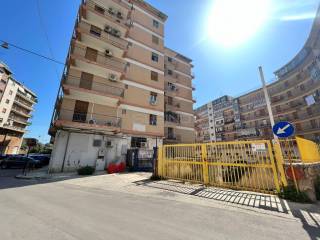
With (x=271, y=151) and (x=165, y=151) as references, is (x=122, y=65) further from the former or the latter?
(x=271, y=151)

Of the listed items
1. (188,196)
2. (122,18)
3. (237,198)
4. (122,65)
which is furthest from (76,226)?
(122,18)

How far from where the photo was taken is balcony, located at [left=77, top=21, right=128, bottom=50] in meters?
17.3

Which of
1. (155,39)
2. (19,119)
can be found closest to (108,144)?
(155,39)

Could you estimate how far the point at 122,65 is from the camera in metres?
19.2

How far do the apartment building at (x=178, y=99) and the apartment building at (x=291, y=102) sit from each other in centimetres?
1896

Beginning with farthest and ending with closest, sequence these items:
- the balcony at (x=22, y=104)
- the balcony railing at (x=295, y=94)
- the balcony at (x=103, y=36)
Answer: the balcony at (x=22, y=104), the balcony railing at (x=295, y=94), the balcony at (x=103, y=36)

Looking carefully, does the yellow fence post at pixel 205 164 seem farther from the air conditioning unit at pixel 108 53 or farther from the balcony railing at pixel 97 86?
the air conditioning unit at pixel 108 53

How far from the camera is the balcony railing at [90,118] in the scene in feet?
47.8

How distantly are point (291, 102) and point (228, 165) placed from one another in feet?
127

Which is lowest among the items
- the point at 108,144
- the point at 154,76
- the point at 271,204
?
the point at 271,204

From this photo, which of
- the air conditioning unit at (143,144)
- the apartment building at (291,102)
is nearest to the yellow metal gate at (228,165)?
the air conditioning unit at (143,144)

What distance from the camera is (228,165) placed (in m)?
6.80

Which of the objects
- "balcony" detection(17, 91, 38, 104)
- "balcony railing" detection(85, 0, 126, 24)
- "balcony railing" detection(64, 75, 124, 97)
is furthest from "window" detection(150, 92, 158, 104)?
"balcony" detection(17, 91, 38, 104)

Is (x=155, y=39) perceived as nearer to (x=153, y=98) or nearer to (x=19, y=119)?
(x=153, y=98)
